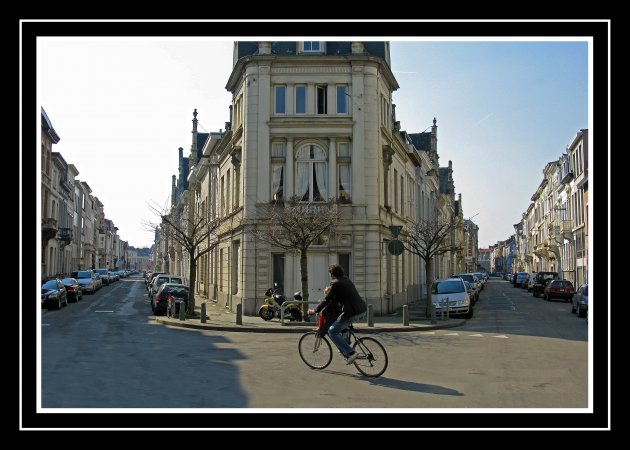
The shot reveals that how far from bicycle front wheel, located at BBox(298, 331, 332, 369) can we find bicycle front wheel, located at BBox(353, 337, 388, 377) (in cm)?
80

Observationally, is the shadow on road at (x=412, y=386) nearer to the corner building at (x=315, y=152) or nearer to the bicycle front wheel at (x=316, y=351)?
the bicycle front wheel at (x=316, y=351)

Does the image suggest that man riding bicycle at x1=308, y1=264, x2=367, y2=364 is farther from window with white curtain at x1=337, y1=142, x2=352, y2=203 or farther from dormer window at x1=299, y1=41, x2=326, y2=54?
dormer window at x1=299, y1=41, x2=326, y2=54

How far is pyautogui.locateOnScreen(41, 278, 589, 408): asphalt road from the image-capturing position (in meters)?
9.21

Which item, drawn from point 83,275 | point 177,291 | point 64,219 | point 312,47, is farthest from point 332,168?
point 64,219

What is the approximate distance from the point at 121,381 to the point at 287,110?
18.1 metres

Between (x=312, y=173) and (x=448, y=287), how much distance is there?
7.57 meters

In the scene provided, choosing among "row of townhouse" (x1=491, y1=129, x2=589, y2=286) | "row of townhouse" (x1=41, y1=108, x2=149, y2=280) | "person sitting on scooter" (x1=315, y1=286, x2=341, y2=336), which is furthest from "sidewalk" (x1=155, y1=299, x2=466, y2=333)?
"row of townhouse" (x1=491, y1=129, x2=589, y2=286)

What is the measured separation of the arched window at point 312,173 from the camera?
26969 millimetres

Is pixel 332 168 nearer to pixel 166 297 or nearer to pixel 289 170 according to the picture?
pixel 289 170

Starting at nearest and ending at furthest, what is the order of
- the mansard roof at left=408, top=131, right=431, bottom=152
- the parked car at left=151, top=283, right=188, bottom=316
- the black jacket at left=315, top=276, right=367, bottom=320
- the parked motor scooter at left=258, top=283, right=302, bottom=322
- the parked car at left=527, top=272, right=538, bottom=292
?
1. the black jacket at left=315, top=276, right=367, bottom=320
2. the parked motor scooter at left=258, top=283, right=302, bottom=322
3. the parked car at left=151, top=283, right=188, bottom=316
4. the parked car at left=527, top=272, right=538, bottom=292
5. the mansard roof at left=408, top=131, right=431, bottom=152
